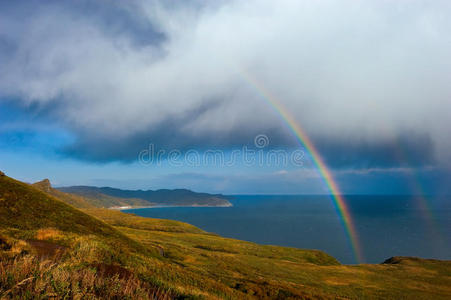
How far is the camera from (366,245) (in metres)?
147

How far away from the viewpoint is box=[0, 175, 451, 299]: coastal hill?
6734mm

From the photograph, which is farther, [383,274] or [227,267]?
[383,274]

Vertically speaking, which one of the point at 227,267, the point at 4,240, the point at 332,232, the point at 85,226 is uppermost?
the point at 4,240

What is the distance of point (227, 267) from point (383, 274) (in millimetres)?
34304

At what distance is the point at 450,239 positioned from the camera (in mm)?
163875

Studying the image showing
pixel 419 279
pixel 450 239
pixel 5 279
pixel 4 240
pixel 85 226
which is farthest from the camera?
pixel 450 239

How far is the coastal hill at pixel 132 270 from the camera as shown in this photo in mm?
6734

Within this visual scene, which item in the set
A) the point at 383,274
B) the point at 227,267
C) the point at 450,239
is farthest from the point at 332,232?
the point at 227,267

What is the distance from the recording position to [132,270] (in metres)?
12.9

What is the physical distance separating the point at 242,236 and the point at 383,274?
425 ft

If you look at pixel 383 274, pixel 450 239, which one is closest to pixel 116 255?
pixel 383 274

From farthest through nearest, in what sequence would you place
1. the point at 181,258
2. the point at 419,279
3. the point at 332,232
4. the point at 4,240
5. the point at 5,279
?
the point at 332,232
the point at 419,279
the point at 181,258
the point at 4,240
the point at 5,279

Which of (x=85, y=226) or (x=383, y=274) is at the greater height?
(x=85, y=226)

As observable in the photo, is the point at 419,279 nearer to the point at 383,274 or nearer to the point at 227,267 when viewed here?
the point at 383,274
